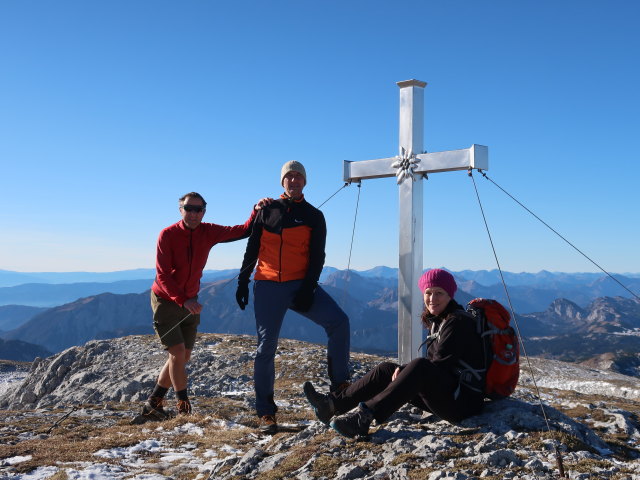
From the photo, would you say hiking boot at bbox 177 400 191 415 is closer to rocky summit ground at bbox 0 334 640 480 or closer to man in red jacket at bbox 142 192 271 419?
rocky summit ground at bbox 0 334 640 480

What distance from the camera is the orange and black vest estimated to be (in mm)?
6414

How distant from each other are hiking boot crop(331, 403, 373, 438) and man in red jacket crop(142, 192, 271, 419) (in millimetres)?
3223

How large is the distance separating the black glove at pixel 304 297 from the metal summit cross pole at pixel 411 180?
1.80m

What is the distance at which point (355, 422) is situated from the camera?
4.83 meters

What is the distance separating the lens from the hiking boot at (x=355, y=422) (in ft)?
15.6

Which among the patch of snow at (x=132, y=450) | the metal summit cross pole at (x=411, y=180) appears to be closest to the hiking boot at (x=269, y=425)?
the patch of snow at (x=132, y=450)

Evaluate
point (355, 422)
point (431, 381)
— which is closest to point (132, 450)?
point (355, 422)

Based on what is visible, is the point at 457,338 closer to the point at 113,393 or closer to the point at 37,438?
the point at 37,438

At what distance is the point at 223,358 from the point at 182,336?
9.11 m

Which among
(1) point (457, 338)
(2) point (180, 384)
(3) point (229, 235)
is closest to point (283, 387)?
(2) point (180, 384)

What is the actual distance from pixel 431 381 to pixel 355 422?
85cm

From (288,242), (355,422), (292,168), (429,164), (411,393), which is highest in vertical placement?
(429,164)

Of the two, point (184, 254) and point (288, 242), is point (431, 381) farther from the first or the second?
point (184, 254)

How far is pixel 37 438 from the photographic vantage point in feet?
23.2
